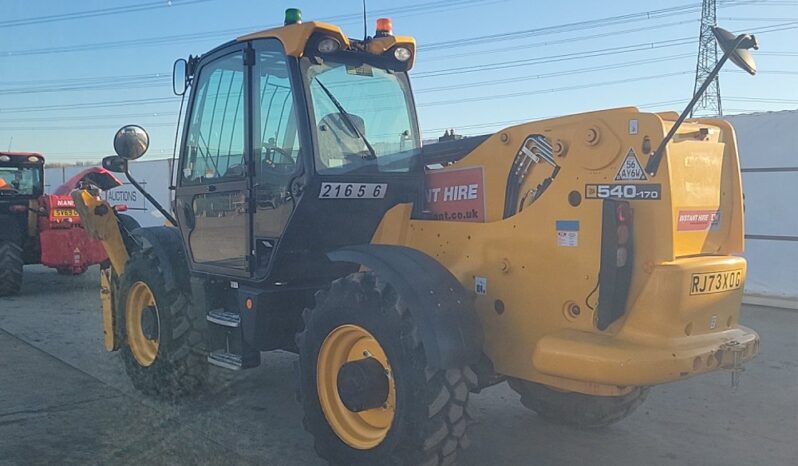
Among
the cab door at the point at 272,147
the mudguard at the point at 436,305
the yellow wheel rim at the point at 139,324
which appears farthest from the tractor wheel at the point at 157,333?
the mudguard at the point at 436,305

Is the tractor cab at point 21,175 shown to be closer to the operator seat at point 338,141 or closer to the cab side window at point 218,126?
the cab side window at point 218,126

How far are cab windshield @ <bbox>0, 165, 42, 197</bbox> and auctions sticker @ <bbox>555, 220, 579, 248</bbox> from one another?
11.5 metres

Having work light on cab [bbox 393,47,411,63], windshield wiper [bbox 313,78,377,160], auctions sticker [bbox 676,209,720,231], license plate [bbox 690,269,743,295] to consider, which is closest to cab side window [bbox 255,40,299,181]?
windshield wiper [bbox 313,78,377,160]

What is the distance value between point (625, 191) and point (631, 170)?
103mm

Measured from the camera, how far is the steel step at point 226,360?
491 centimetres

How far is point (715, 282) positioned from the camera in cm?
362

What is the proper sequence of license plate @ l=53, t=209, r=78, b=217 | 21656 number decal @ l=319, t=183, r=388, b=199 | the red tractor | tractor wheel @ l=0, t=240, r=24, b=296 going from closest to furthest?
1. 21656 number decal @ l=319, t=183, r=388, b=199
2. tractor wheel @ l=0, t=240, r=24, b=296
3. the red tractor
4. license plate @ l=53, t=209, r=78, b=217

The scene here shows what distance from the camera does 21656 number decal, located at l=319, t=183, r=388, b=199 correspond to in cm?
448

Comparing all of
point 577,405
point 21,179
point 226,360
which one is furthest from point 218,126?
point 21,179

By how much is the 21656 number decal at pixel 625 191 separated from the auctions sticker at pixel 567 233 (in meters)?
0.15

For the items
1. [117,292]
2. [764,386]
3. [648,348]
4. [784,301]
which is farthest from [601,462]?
[784,301]

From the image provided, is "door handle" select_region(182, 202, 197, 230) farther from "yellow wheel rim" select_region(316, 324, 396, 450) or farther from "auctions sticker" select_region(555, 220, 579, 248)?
"auctions sticker" select_region(555, 220, 579, 248)

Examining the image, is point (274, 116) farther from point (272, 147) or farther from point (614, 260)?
point (614, 260)

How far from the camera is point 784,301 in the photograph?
9805mm
